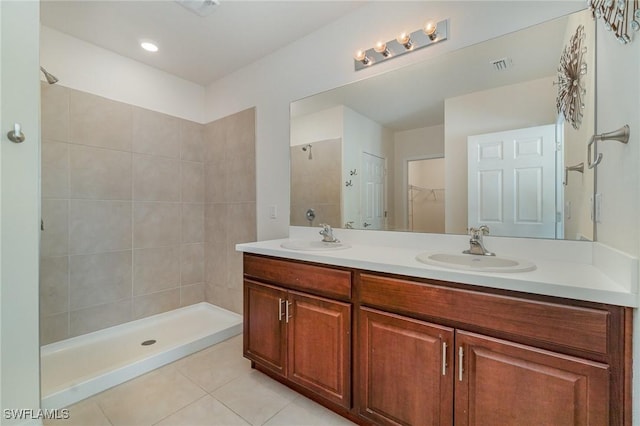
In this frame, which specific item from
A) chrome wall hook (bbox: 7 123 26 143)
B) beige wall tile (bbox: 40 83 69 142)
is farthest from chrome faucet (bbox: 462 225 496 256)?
beige wall tile (bbox: 40 83 69 142)

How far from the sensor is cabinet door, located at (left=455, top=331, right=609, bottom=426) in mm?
855

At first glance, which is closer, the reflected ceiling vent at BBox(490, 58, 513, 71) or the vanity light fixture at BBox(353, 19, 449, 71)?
the reflected ceiling vent at BBox(490, 58, 513, 71)

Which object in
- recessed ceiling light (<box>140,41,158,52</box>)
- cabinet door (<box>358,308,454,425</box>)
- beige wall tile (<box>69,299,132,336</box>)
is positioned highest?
recessed ceiling light (<box>140,41,158,52</box>)

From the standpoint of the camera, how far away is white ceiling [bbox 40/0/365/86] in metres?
1.87

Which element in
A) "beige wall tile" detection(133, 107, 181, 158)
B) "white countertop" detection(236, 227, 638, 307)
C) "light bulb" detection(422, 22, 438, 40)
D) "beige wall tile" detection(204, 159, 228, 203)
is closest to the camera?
"white countertop" detection(236, 227, 638, 307)

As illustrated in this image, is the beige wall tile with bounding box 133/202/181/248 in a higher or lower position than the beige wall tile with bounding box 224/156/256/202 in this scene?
lower

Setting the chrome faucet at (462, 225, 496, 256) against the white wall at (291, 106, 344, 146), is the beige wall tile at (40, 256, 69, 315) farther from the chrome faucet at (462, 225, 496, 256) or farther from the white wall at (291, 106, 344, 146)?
the chrome faucet at (462, 225, 496, 256)

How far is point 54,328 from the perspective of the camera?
2119 mm

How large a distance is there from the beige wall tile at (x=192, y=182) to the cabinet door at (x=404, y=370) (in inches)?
94.4

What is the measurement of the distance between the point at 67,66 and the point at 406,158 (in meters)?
2.70

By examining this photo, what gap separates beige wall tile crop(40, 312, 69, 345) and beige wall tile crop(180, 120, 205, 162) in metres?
1.71

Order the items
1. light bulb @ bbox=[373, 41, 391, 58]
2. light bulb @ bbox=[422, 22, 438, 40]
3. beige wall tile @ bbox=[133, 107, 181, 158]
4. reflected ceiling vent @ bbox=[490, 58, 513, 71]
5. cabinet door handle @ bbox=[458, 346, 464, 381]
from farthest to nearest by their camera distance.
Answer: beige wall tile @ bbox=[133, 107, 181, 158] → light bulb @ bbox=[373, 41, 391, 58] → light bulb @ bbox=[422, 22, 438, 40] → reflected ceiling vent @ bbox=[490, 58, 513, 71] → cabinet door handle @ bbox=[458, 346, 464, 381]

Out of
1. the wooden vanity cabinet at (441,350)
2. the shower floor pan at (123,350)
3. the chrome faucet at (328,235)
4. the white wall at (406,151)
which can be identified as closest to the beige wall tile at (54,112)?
the shower floor pan at (123,350)

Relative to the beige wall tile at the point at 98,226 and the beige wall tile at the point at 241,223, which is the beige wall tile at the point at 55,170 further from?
the beige wall tile at the point at 241,223
